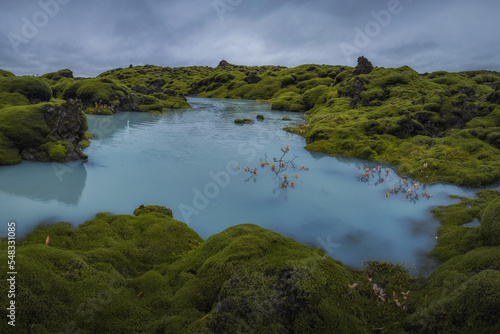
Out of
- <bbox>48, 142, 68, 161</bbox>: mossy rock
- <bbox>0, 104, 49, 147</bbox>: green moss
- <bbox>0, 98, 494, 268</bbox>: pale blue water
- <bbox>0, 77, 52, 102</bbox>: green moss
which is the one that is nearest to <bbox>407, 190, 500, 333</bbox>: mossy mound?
<bbox>0, 98, 494, 268</bbox>: pale blue water

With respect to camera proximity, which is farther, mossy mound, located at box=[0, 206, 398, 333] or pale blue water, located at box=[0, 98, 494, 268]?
pale blue water, located at box=[0, 98, 494, 268]

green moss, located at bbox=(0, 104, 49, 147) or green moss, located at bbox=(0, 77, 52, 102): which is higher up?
green moss, located at bbox=(0, 77, 52, 102)

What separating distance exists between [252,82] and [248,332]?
133104mm

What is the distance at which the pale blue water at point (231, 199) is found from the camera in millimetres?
11704

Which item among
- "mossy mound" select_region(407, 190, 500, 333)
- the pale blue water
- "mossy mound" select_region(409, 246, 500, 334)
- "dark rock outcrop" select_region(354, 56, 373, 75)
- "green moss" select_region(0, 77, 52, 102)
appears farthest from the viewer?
"dark rock outcrop" select_region(354, 56, 373, 75)

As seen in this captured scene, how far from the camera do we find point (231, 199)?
51.8ft

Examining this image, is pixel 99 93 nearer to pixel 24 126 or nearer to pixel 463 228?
pixel 24 126

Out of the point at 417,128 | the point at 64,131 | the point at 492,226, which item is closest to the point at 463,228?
the point at 492,226

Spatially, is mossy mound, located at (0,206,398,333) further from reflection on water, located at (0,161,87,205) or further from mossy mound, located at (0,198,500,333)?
reflection on water, located at (0,161,87,205)

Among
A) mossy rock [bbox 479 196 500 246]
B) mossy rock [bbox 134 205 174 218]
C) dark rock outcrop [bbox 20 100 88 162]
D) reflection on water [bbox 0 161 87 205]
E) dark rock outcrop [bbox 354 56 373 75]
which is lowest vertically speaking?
mossy rock [bbox 134 205 174 218]

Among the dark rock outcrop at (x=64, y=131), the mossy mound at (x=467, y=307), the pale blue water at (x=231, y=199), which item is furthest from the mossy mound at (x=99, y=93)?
the mossy mound at (x=467, y=307)

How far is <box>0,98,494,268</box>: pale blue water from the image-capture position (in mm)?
11704

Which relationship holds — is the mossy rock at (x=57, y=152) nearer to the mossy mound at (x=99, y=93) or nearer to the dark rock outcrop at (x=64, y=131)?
the dark rock outcrop at (x=64, y=131)

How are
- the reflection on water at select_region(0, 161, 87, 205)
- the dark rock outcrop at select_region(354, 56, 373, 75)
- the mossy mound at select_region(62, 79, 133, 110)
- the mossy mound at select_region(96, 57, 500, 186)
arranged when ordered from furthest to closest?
the dark rock outcrop at select_region(354, 56, 373, 75), the mossy mound at select_region(62, 79, 133, 110), the mossy mound at select_region(96, 57, 500, 186), the reflection on water at select_region(0, 161, 87, 205)
